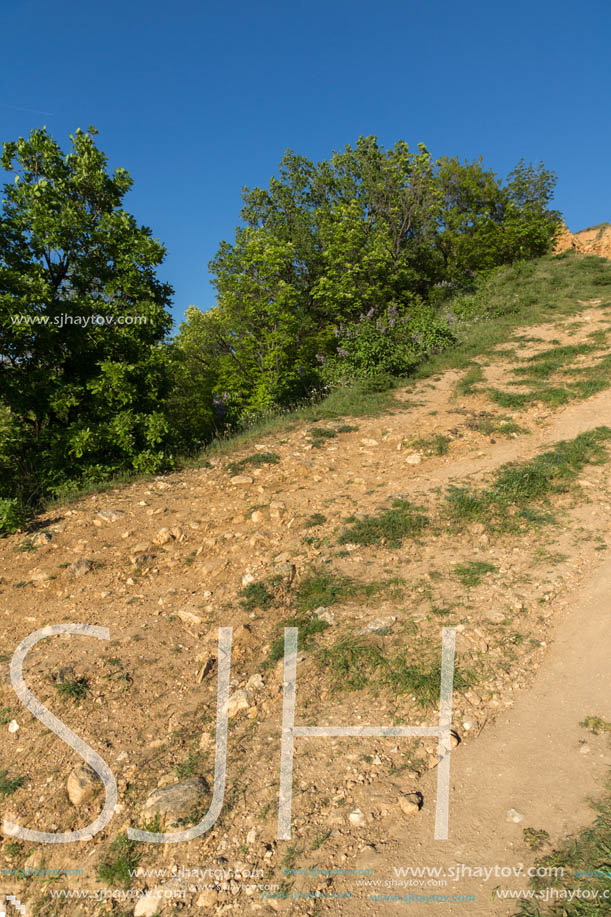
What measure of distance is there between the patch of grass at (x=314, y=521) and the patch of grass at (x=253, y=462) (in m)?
2.13

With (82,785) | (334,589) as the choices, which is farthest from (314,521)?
(82,785)

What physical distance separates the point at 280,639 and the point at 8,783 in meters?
2.35

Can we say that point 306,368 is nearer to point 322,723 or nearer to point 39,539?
point 39,539

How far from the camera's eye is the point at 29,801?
360cm

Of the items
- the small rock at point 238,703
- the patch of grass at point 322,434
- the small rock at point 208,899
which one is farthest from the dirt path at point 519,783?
the patch of grass at point 322,434

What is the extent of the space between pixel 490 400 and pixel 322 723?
836 cm

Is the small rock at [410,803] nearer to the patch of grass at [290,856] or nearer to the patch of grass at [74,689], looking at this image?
the patch of grass at [290,856]

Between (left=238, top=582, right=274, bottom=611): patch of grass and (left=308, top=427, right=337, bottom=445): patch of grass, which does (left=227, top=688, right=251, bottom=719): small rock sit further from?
(left=308, top=427, right=337, bottom=445): patch of grass

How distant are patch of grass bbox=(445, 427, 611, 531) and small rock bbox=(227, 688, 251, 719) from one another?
136 inches

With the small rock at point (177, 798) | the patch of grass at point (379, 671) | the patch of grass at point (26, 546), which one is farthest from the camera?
the patch of grass at point (26, 546)

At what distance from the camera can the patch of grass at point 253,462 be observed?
8858mm

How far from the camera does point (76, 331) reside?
884 cm

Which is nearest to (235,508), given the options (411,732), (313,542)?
(313,542)

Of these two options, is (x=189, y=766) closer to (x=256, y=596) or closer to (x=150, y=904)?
(x=150, y=904)
